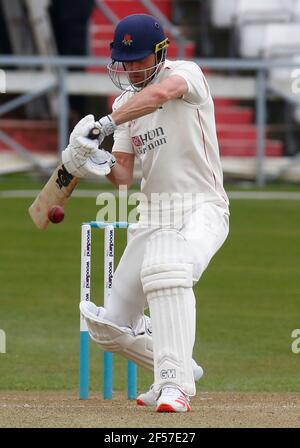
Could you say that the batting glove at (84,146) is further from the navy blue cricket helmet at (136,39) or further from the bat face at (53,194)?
the navy blue cricket helmet at (136,39)

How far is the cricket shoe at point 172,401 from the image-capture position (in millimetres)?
6166

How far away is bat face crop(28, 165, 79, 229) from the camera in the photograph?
6547mm

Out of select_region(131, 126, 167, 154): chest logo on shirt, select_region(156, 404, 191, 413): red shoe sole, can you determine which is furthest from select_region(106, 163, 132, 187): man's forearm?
select_region(156, 404, 191, 413): red shoe sole

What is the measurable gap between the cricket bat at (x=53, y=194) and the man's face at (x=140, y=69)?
564 mm

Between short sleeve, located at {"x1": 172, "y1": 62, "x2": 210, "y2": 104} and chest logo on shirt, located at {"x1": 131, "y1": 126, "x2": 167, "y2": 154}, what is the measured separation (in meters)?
0.21

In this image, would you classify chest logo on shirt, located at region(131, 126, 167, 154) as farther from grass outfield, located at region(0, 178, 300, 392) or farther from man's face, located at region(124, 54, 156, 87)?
grass outfield, located at region(0, 178, 300, 392)

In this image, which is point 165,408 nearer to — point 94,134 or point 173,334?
point 173,334

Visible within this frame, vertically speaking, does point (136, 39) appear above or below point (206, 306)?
below

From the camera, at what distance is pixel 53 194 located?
6605mm

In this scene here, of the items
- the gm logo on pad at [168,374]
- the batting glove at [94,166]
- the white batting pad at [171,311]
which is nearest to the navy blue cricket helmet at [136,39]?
the batting glove at [94,166]

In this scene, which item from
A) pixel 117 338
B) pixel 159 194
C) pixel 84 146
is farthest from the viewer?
pixel 117 338

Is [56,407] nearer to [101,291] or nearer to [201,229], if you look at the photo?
[201,229]

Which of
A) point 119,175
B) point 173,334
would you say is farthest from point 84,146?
point 173,334

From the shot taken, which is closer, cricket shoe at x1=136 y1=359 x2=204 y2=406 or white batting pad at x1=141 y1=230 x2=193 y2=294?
white batting pad at x1=141 y1=230 x2=193 y2=294
